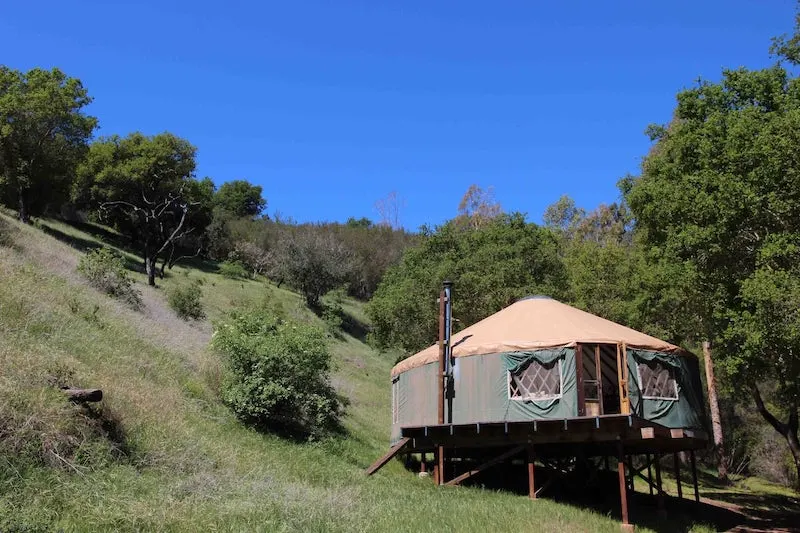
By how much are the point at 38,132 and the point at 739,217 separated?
22979mm

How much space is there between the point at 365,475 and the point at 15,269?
7.31 meters

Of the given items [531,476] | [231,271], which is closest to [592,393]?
[531,476]

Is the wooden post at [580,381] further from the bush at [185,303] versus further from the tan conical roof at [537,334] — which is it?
the bush at [185,303]

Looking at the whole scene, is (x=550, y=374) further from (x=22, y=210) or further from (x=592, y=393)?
(x=22, y=210)

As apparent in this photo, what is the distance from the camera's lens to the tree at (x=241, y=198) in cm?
5291

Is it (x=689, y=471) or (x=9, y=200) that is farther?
(x=9, y=200)

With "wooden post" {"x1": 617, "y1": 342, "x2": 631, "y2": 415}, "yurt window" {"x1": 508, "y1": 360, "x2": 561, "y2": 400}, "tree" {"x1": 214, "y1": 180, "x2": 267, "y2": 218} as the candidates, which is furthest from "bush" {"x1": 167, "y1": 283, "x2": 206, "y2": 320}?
"tree" {"x1": 214, "y1": 180, "x2": 267, "y2": 218}

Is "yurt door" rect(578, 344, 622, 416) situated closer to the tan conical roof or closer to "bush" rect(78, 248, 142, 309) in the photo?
the tan conical roof

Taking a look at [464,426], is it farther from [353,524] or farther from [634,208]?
[634,208]

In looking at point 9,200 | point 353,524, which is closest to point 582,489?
point 353,524

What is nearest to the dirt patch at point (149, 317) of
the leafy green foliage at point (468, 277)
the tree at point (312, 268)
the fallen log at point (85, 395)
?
the fallen log at point (85, 395)

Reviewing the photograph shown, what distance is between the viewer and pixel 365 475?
10477mm

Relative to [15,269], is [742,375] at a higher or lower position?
lower

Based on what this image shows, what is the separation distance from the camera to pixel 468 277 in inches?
762
